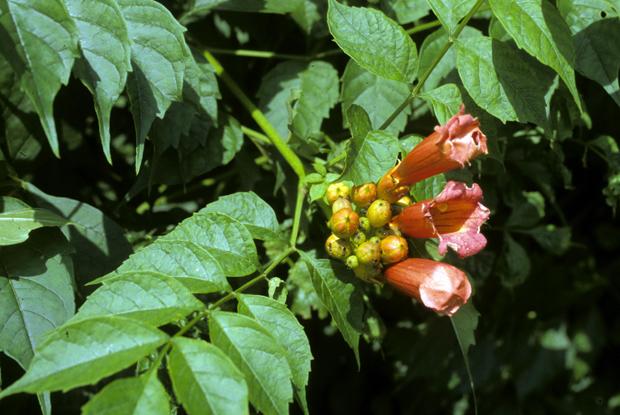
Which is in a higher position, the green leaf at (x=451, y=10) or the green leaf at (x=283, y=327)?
the green leaf at (x=451, y=10)

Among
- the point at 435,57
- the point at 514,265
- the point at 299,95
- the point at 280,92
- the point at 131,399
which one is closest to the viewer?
the point at 131,399

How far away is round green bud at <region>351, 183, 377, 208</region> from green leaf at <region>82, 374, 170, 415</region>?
87cm

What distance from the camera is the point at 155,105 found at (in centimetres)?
228

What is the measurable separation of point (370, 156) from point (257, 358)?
0.68 metres

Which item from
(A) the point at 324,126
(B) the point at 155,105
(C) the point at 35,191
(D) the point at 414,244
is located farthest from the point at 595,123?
(C) the point at 35,191

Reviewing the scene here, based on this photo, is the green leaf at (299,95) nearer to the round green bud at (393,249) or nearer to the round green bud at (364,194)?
the round green bud at (364,194)

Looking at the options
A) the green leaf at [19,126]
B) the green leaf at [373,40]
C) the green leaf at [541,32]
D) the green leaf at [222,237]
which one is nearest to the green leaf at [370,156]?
the green leaf at [373,40]

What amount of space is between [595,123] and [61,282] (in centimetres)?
264

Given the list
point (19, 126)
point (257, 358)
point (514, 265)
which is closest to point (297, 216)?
point (257, 358)

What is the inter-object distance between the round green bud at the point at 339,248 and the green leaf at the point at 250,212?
19cm

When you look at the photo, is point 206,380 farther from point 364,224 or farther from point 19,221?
point 19,221

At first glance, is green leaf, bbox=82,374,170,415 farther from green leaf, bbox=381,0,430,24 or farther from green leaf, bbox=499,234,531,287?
green leaf, bbox=499,234,531,287

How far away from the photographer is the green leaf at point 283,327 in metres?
2.02

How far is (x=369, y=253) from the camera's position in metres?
2.26
